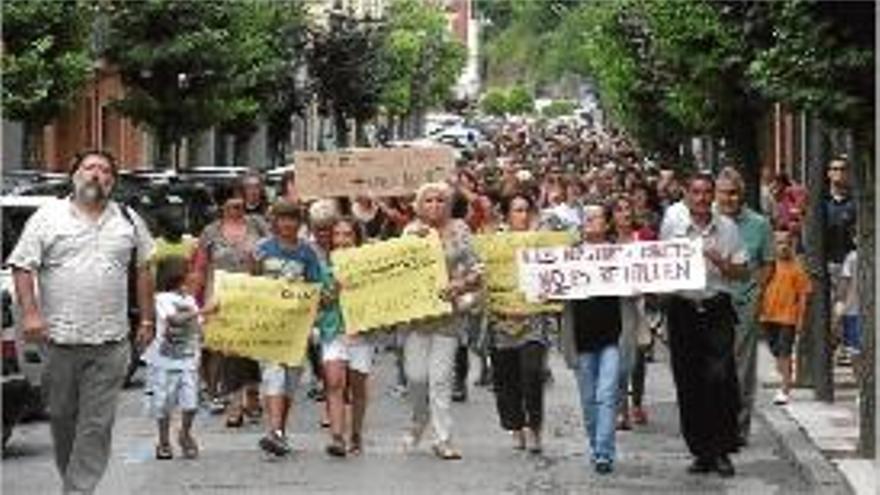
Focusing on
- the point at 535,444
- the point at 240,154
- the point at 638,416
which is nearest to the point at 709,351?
the point at 535,444

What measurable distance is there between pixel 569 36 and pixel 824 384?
10186cm

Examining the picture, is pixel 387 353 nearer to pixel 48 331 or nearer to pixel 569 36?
pixel 48 331

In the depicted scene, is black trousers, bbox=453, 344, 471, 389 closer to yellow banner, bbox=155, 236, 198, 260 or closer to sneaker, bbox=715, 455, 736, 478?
yellow banner, bbox=155, 236, 198, 260

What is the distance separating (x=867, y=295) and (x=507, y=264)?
7.96 feet

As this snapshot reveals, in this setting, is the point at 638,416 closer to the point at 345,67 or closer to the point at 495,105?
the point at 345,67

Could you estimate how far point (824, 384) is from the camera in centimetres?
1805

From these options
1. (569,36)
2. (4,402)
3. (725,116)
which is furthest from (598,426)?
(569,36)

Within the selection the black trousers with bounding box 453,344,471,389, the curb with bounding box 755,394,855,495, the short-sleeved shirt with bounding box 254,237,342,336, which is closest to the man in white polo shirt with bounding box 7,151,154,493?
the short-sleeved shirt with bounding box 254,237,342,336

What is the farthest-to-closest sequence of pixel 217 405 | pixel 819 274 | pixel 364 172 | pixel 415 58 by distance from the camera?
pixel 415 58 < pixel 364 172 < pixel 819 274 < pixel 217 405

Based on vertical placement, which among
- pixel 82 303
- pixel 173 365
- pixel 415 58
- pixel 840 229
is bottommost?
pixel 173 365

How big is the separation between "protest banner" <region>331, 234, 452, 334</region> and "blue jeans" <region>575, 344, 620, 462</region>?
1.07 m

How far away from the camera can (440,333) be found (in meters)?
15.0

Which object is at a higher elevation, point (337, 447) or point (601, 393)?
point (601, 393)

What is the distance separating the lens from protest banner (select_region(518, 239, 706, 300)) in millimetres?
14180
